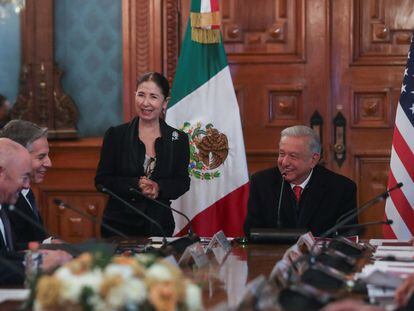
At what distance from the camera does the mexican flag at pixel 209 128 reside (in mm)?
5520

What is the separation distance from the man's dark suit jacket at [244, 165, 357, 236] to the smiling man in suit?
3.72 feet

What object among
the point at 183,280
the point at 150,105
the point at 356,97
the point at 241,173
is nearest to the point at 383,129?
the point at 356,97

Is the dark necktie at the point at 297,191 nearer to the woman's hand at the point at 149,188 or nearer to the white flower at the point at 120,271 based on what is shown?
the woman's hand at the point at 149,188

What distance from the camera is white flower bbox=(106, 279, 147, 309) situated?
1.71 m

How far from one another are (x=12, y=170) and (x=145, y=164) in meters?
1.50

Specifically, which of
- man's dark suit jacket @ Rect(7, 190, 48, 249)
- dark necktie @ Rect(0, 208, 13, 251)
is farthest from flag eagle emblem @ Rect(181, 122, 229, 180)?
dark necktie @ Rect(0, 208, 13, 251)

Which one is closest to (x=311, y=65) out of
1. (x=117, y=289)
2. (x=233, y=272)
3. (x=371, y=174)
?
(x=371, y=174)

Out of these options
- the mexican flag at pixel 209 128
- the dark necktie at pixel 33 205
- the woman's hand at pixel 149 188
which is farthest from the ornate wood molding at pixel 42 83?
the dark necktie at pixel 33 205

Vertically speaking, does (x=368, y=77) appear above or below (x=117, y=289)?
above

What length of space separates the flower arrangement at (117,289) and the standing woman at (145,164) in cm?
261

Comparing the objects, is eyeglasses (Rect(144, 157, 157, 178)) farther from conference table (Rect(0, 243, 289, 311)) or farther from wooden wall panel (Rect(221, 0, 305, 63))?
wooden wall panel (Rect(221, 0, 305, 63))

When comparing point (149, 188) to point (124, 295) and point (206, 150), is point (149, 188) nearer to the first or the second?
point (206, 150)

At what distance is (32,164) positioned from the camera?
3.76m

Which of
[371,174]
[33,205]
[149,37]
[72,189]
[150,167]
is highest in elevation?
[149,37]
